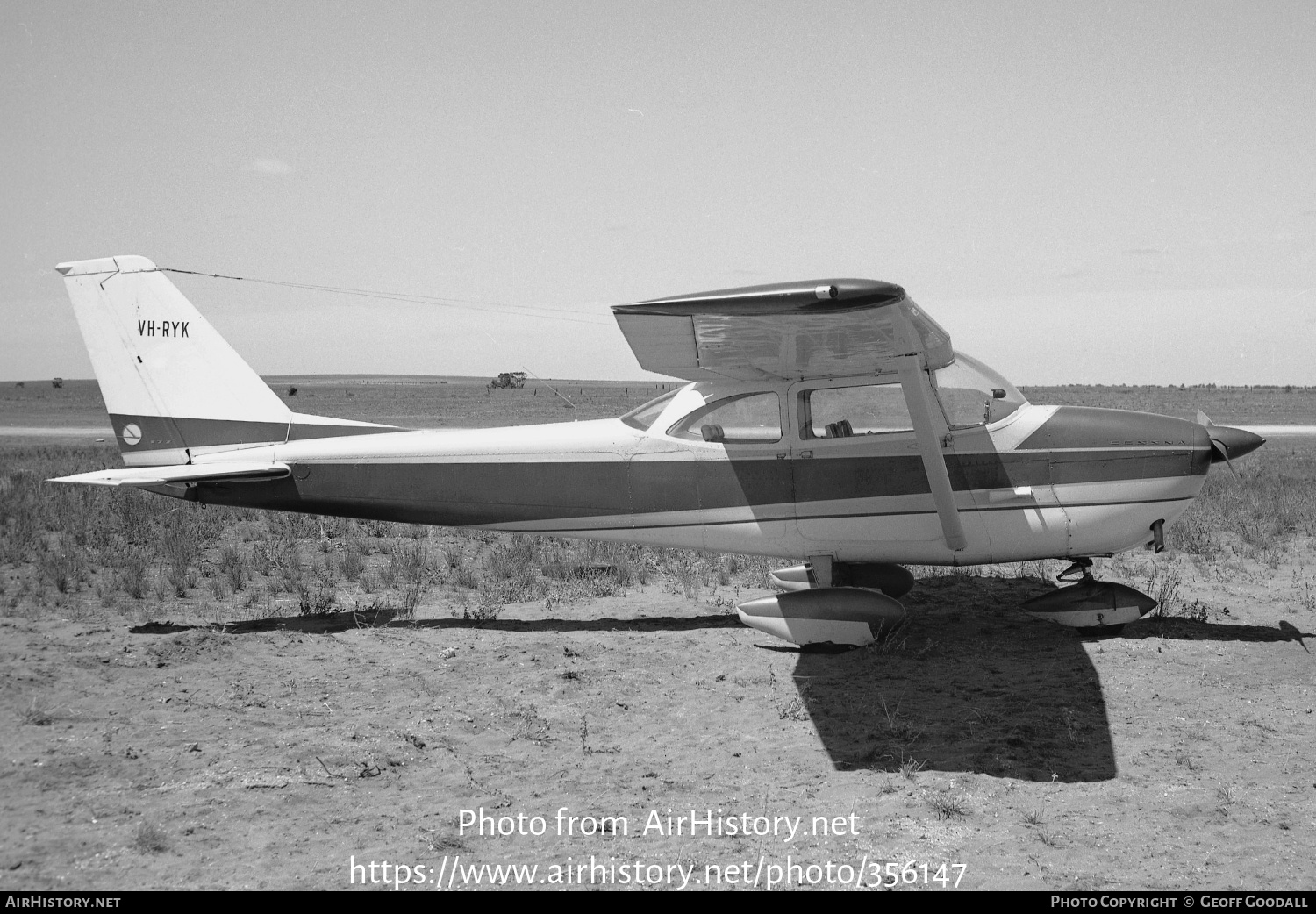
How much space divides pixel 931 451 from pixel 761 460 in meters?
1.38

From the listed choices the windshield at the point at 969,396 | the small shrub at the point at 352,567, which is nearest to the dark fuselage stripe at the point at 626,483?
the windshield at the point at 969,396

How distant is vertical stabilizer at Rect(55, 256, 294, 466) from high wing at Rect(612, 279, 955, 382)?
374 cm

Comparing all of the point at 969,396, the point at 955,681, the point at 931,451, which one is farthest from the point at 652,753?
the point at 969,396

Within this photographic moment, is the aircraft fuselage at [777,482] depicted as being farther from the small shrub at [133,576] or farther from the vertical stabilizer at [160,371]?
the small shrub at [133,576]

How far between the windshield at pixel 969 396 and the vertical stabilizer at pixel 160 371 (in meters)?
5.59

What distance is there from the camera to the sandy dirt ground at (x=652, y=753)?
147 inches

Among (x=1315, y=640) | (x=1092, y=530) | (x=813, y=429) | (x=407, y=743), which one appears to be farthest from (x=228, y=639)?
(x=1315, y=640)

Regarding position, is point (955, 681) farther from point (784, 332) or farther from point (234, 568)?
point (234, 568)

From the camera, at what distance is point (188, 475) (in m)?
7.54

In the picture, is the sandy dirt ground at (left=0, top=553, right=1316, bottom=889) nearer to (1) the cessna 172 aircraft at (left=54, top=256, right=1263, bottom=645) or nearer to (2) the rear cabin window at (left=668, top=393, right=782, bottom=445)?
(1) the cessna 172 aircraft at (left=54, top=256, right=1263, bottom=645)

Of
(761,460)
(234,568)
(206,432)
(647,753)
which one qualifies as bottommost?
(647,753)

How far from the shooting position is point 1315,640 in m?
6.89
